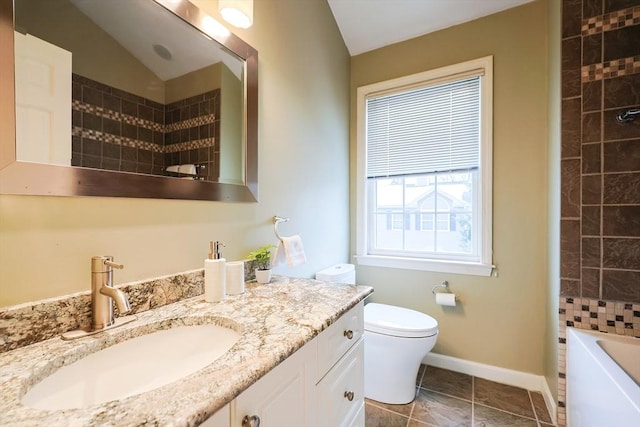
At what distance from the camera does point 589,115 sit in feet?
4.87

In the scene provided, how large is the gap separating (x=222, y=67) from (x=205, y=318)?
3.36 ft

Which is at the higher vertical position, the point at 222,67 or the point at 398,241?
the point at 222,67

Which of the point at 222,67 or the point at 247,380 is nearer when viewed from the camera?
the point at 247,380

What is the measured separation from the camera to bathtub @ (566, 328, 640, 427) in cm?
98

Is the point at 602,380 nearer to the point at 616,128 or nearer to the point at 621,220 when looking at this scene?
the point at 621,220

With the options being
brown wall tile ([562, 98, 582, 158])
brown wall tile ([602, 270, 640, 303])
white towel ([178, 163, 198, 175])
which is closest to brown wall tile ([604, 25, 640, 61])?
brown wall tile ([562, 98, 582, 158])

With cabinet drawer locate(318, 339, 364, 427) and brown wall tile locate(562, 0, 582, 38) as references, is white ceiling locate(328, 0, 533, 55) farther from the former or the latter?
cabinet drawer locate(318, 339, 364, 427)

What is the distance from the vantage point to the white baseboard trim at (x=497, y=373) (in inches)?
71.8

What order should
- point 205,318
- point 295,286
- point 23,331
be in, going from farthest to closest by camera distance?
1. point 295,286
2. point 205,318
3. point 23,331

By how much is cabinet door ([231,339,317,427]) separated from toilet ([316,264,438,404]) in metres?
0.95

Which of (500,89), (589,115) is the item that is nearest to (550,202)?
(589,115)

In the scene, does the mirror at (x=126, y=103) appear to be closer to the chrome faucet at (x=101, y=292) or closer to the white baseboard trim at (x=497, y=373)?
the chrome faucet at (x=101, y=292)

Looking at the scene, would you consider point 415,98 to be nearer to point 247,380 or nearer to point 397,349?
point 397,349

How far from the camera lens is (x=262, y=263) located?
52.8 inches
